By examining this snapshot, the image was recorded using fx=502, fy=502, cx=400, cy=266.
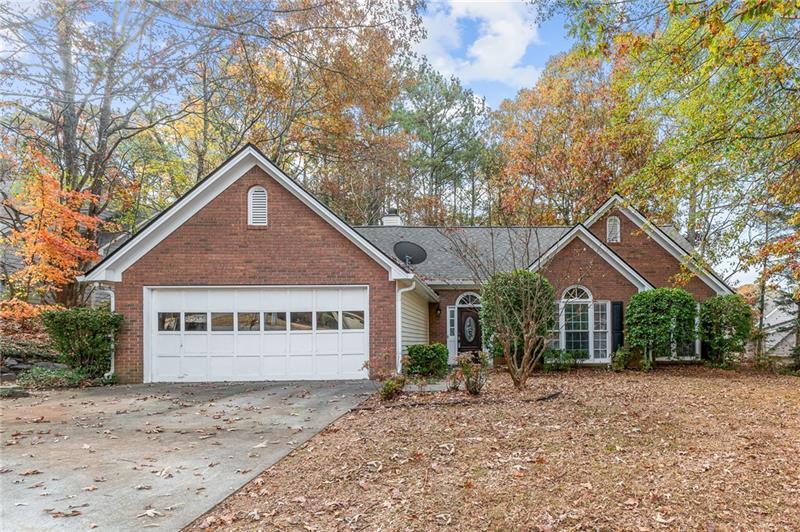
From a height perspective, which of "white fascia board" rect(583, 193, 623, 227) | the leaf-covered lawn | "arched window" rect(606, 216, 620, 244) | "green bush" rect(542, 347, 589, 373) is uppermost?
"white fascia board" rect(583, 193, 623, 227)

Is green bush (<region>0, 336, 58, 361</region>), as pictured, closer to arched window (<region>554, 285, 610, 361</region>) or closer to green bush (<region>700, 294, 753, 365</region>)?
arched window (<region>554, 285, 610, 361</region>)

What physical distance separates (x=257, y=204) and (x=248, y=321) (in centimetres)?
281

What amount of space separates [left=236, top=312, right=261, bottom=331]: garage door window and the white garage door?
0.08ft

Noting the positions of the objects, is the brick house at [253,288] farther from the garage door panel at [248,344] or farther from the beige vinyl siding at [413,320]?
the beige vinyl siding at [413,320]

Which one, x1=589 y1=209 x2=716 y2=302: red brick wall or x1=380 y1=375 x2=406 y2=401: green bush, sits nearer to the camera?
x1=380 y1=375 x2=406 y2=401: green bush

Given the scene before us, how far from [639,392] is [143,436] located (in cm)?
852

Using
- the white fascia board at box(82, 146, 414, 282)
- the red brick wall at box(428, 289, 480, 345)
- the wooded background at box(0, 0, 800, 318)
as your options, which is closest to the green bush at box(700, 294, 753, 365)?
the wooded background at box(0, 0, 800, 318)

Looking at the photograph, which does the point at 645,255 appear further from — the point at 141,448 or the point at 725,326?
the point at 141,448

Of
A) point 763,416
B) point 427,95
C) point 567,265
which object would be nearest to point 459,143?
point 427,95

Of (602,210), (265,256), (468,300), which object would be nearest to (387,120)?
(468,300)

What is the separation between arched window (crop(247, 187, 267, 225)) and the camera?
39.4 ft

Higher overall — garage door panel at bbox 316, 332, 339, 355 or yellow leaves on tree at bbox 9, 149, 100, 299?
yellow leaves on tree at bbox 9, 149, 100, 299

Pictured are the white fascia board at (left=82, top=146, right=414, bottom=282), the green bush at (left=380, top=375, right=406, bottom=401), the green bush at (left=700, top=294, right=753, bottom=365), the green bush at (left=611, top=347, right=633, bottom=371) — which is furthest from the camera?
the green bush at (left=700, top=294, right=753, bottom=365)

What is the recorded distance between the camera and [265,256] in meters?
12.0
